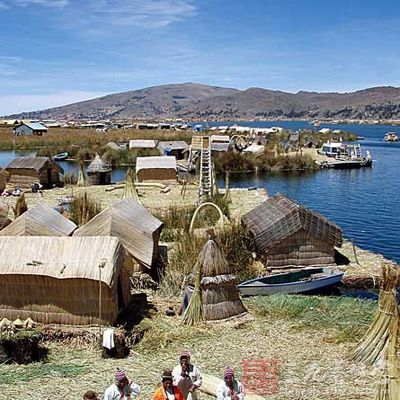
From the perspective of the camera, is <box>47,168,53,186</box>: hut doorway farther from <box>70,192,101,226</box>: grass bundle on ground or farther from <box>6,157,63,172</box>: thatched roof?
<box>70,192,101,226</box>: grass bundle on ground

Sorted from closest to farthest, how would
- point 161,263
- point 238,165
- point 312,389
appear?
point 312,389, point 161,263, point 238,165

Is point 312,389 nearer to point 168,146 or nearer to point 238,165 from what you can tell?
point 238,165

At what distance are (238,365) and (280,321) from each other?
2356mm

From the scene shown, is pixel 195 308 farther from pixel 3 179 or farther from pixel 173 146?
pixel 173 146

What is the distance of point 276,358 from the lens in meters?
10.3

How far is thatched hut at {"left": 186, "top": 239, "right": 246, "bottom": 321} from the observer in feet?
39.8

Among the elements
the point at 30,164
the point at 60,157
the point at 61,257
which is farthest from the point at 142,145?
the point at 61,257

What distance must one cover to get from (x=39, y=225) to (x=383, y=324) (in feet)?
29.8

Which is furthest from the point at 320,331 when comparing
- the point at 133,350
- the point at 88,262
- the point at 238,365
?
the point at 88,262

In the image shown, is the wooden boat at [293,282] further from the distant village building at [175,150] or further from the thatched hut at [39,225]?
the distant village building at [175,150]

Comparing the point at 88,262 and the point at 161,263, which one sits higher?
the point at 88,262

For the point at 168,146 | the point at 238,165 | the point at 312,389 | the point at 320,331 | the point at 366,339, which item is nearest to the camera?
the point at 312,389

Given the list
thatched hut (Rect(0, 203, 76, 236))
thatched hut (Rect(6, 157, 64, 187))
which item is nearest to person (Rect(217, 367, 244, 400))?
thatched hut (Rect(0, 203, 76, 236))

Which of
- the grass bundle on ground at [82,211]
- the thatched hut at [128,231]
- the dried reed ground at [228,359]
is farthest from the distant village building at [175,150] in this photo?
the dried reed ground at [228,359]
